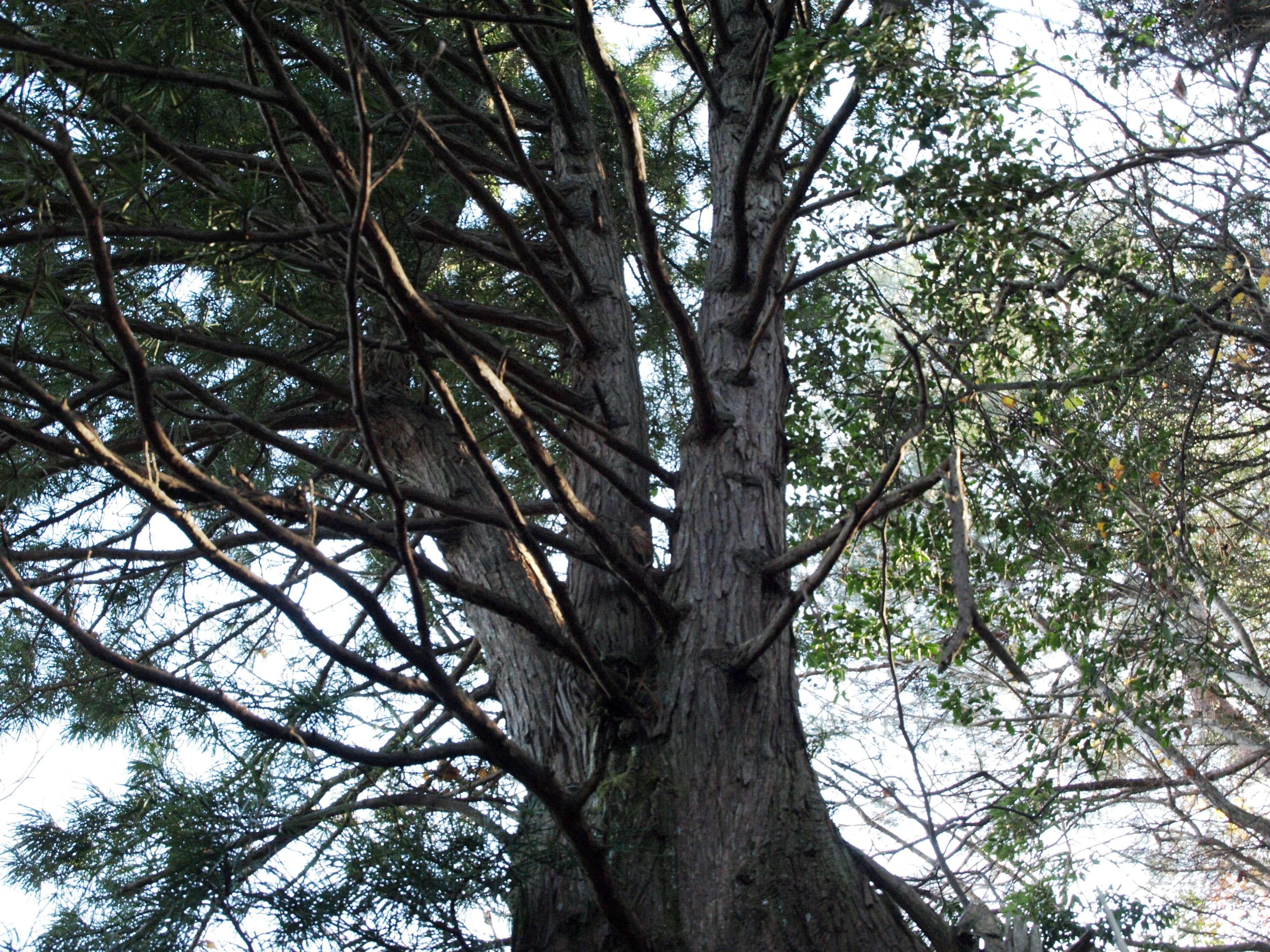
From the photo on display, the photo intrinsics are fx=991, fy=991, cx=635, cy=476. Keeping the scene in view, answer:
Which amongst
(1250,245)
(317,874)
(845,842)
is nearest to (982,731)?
(1250,245)

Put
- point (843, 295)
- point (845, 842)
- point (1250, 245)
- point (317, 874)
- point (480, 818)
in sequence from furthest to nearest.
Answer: point (1250, 245)
point (843, 295)
point (845, 842)
point (480, 818)
point (317, 874)

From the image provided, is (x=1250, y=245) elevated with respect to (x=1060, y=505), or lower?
elevated

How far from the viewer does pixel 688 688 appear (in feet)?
7.88

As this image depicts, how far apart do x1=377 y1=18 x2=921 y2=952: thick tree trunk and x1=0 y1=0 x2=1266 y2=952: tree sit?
0.04 ft

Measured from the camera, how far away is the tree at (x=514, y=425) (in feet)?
5.96

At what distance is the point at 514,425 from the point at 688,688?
0.88 metres

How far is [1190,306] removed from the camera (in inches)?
127

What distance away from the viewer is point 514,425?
1.89 m

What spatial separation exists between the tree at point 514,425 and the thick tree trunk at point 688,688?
11 millimetres

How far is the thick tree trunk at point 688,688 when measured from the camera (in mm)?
2014

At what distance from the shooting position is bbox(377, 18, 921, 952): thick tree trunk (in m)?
2.01

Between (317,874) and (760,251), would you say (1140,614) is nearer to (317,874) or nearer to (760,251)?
(760,251)

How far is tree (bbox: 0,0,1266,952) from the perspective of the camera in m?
1.82

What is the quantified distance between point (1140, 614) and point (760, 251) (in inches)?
77.1
